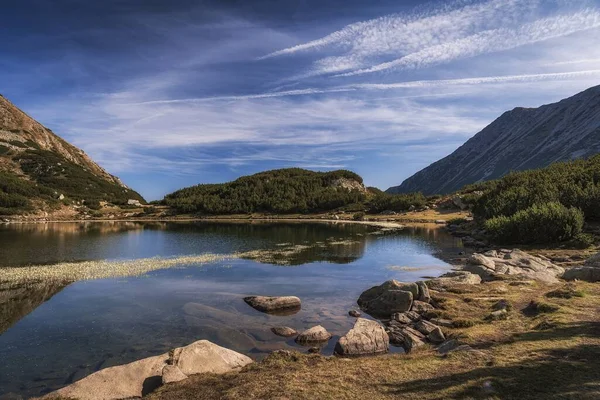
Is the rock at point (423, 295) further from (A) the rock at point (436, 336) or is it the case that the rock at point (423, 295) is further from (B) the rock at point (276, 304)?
(B) the rock at point (276, 304)

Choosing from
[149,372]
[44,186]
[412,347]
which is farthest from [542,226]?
[44,186]

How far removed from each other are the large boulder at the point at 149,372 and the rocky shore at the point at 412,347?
0.13 ft

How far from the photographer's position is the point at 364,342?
18.9 meters

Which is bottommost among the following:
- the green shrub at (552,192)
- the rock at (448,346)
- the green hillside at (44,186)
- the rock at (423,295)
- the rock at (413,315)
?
the rock at (413,315)

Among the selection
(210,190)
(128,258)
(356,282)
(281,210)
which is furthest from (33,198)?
(356,282)

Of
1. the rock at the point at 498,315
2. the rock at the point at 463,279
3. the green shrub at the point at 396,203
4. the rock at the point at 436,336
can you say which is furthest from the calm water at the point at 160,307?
the green shrub at the point at 396,203

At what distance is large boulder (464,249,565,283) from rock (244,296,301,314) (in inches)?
683

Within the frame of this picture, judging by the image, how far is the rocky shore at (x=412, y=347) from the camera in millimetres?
13609

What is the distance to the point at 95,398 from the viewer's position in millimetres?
13984

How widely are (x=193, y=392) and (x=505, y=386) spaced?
10.4 m

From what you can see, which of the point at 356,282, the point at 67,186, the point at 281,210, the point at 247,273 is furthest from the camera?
the point at 67,186

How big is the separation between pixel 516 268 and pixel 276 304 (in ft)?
72.6

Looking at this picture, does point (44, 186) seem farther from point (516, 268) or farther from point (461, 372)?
point (461, 372)

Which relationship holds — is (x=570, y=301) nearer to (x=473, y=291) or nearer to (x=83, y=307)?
(x=473, y=291)
